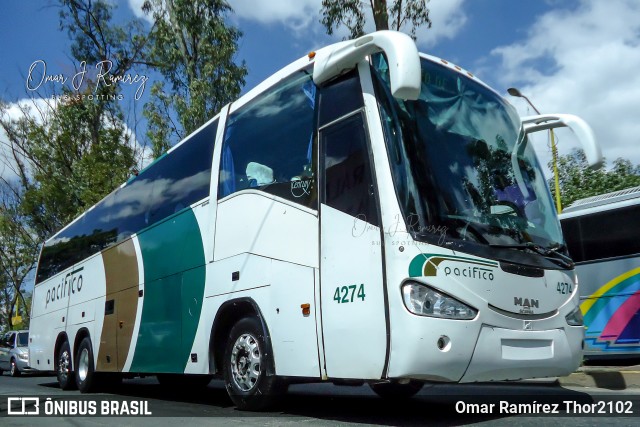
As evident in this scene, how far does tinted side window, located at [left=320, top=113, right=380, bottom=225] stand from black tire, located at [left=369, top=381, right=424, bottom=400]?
102 inches

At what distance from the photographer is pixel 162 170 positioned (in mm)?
9875

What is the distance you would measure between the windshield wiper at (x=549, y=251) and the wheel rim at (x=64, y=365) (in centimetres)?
1026

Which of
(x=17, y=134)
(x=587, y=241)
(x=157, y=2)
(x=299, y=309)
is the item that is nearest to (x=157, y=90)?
(x=157, y=2)

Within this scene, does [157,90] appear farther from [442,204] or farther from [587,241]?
[442,204]

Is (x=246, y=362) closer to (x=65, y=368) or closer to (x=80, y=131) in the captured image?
(x=65, y=368)

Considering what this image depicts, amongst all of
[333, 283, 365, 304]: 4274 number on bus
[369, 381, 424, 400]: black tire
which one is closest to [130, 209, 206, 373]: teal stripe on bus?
[369, 381, 424, 400]: black tire

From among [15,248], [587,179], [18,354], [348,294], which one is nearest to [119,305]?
[348,294]

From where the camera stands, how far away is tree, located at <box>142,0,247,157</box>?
68.7 ft

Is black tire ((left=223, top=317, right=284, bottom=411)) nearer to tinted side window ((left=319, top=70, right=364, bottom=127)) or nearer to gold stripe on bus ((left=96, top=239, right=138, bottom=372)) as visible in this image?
tinted side window ((left=319, top=70, right=364, bottom=127))

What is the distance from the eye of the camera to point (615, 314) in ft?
41.4

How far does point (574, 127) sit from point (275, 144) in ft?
10.3

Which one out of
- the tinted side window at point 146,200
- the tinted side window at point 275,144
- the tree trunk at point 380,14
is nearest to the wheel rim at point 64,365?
the tinted side window at point 146,200

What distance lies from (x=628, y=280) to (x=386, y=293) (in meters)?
9.07

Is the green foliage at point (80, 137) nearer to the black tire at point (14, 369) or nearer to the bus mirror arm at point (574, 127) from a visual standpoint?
the black tire at point (14, 369)
